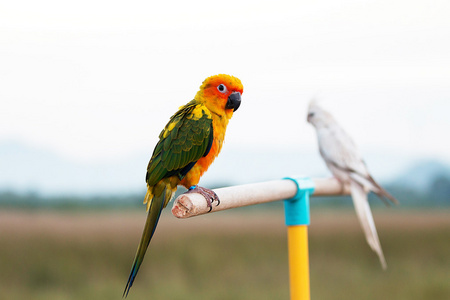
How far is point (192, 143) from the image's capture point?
998 mm

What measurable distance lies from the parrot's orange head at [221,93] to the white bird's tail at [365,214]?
0.94 metres

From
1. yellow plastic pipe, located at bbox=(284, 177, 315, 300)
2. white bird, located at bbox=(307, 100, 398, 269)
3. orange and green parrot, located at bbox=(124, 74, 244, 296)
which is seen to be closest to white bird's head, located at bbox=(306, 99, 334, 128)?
white bird, located at bbox=(307, 100, 398, 269)

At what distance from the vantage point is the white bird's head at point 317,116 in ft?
6.73

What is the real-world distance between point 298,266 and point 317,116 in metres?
0.95

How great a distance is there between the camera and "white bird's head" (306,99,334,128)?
2052 millimetres

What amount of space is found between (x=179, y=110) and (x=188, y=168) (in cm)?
15

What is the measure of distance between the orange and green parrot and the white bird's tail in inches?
35.9

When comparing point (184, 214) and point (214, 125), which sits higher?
point (214, 125)

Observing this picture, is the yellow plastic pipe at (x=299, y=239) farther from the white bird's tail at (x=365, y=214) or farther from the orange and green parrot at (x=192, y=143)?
the white bird's tail at (x=365, y=214)

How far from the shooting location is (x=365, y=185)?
178cm

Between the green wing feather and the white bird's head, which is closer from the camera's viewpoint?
the green wing feather

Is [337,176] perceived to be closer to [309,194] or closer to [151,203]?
[309,194]

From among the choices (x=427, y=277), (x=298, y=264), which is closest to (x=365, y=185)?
(x=298, y=264)

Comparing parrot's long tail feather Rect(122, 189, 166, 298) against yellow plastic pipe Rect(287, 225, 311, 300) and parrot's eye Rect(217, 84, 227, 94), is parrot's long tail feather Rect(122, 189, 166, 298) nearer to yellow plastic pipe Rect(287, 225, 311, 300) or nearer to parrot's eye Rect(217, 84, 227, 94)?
parrot's eye Rect(217, 84, 227, 94)
